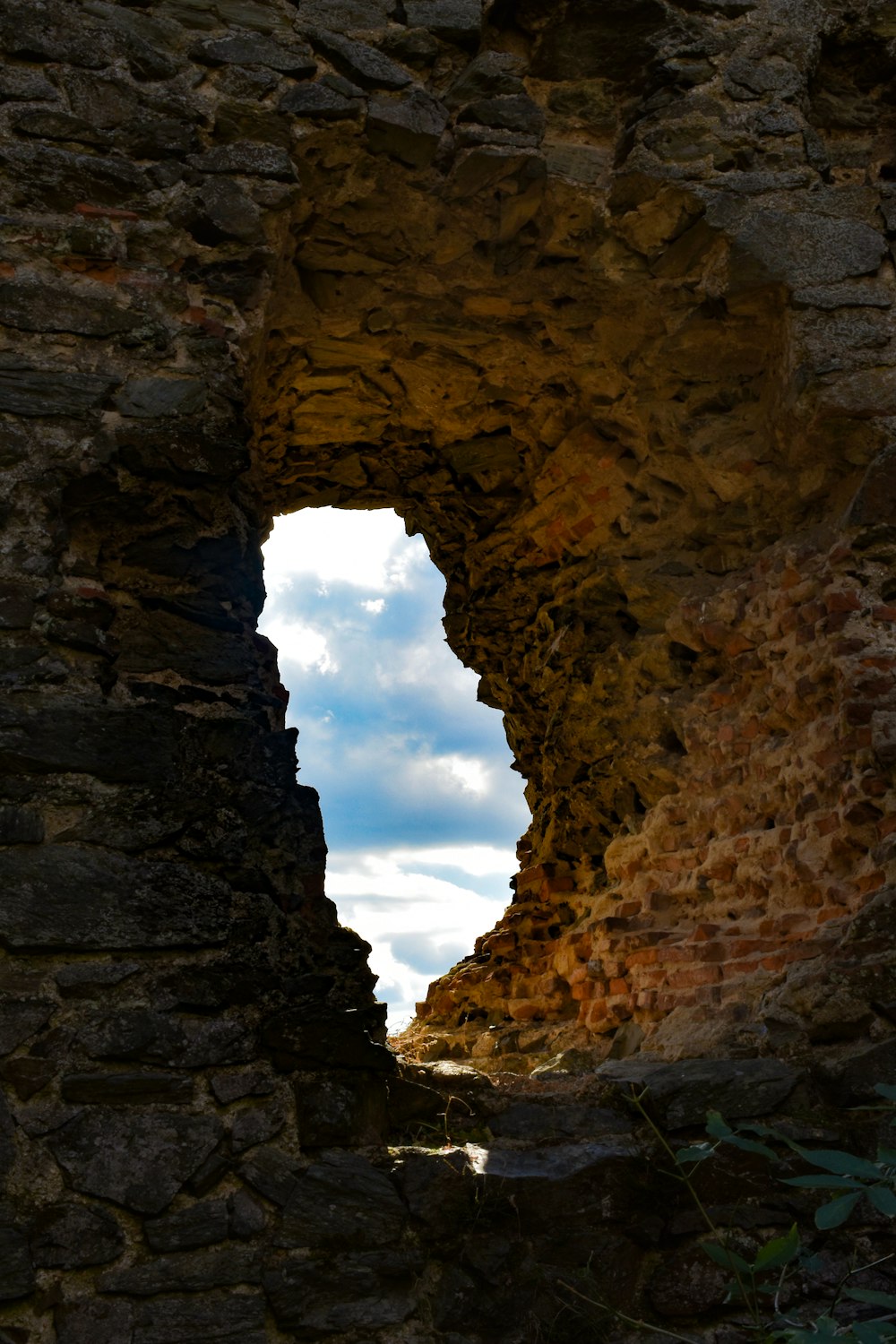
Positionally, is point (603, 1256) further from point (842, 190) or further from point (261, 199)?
point (842, 190)

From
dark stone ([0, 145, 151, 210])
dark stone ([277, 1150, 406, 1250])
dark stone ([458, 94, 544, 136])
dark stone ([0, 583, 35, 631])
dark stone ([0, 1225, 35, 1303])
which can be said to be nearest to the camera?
dark stone ([0, 1225, 35, 1303])

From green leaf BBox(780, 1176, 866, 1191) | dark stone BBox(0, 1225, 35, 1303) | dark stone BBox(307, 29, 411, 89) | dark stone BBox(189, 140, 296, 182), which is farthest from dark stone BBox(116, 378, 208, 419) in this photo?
green leaf BBox(780, 1176, 866, 1191)

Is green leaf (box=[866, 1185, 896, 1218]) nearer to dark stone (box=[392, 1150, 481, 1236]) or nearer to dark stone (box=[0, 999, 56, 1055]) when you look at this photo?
dark stone (box=[392, 1150, 481, 1236])

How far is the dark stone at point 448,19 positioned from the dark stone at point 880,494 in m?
1.91

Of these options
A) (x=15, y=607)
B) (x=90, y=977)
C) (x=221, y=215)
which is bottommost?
(x=90, y=977)

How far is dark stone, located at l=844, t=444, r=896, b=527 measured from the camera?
346 cm

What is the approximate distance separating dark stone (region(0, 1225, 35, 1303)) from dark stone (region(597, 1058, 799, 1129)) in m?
1.47

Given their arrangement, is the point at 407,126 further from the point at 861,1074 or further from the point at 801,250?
the point at 861,1074

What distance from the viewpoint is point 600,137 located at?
3.94 metres

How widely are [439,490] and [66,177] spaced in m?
2.16

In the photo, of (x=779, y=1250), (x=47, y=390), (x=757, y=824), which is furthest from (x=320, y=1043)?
(x=47, y=390)

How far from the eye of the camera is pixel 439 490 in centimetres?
507

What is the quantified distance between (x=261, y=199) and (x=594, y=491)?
66.1 inches

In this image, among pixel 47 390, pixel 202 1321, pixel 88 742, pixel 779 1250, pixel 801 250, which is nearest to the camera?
pixel 779 1250
